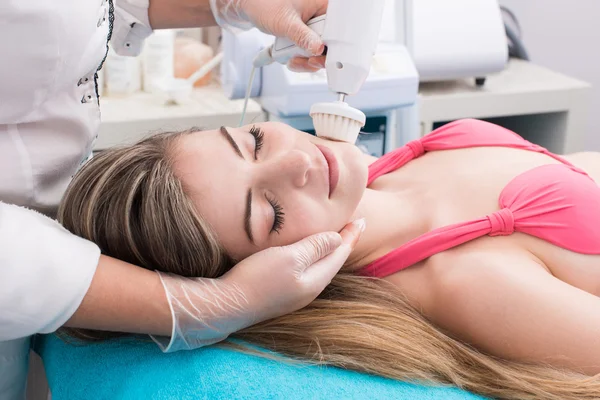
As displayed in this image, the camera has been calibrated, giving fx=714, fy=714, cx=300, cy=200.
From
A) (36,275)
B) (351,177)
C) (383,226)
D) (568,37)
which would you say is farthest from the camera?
(568,37)

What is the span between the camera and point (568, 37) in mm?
2883

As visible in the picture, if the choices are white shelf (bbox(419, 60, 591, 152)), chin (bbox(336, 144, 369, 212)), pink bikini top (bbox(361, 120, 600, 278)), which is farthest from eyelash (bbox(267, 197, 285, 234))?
white shelf (bbox(419, 60, 591, 152))

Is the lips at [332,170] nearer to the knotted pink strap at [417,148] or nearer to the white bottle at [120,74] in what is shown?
the knotted pink strap at [417,148]

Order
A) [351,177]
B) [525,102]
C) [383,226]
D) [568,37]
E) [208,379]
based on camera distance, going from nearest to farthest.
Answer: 1. [208,379]
2. [351,177]
3. [383,226]
4. [525,102]
5. [568,37]

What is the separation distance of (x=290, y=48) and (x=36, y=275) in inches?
26.4

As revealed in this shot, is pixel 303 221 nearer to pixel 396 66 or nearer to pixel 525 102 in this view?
pixel 396 66

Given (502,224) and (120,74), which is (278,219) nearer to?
(502,224)

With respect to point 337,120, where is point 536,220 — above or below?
below

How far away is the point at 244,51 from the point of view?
5.79 feet

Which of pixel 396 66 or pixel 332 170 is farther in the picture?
pixel 396 66

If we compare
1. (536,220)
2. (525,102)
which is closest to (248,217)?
(536,220)

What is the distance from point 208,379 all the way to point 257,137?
1.42 feet

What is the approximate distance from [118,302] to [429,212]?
25.6 inches

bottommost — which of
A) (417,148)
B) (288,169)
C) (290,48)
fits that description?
(417,148)
